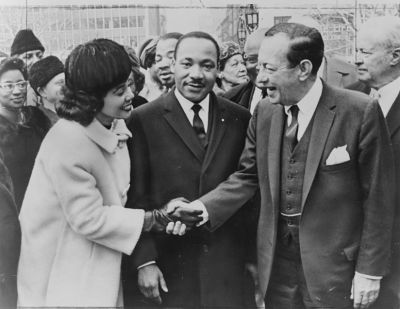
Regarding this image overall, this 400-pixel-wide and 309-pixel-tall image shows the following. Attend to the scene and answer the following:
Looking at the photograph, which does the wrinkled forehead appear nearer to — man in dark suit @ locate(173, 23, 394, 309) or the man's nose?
man in dark suit @ locate(173, 23, 394, 309)

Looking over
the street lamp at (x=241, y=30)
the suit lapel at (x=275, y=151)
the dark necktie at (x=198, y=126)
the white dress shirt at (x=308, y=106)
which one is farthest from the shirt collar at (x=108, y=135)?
the street lamp at (x=241, y=30)

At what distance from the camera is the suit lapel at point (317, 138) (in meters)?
2.09

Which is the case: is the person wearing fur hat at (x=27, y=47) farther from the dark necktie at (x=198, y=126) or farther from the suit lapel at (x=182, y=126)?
the dark necktie at (x=198, y=126)

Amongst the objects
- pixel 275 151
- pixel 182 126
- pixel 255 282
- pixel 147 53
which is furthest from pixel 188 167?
pixel 147 53

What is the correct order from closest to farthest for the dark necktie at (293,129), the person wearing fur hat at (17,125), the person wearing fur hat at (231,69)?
the dark necktie at (293,129) < the person wearing fur hat at (17,125) < the person wearing fur hat at (231,69)

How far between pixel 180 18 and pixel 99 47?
0.63m

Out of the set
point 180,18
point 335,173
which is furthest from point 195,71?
point 335,173

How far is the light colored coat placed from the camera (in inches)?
77.1

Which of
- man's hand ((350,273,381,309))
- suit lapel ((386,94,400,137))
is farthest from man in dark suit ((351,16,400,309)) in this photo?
man's hand ((350,273,381,309))

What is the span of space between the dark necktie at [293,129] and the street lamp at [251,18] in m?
0.64

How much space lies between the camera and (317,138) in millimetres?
2098

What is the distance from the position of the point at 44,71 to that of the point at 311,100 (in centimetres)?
140

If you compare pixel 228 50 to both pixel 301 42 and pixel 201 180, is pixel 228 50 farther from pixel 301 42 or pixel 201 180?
pixel 201 180

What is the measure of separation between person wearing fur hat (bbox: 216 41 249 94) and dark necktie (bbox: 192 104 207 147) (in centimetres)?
61
